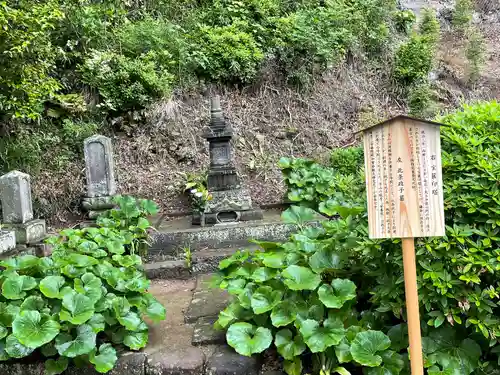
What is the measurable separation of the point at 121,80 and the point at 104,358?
575 centimetres

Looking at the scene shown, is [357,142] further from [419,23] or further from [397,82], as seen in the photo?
[419,23]

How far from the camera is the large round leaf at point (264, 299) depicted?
2.51 metres

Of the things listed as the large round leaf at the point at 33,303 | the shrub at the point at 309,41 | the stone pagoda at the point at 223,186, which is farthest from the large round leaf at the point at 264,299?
the shrub at the point at 309,41

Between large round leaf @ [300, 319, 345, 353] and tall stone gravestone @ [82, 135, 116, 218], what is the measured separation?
4648mm

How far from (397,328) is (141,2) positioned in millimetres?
8978

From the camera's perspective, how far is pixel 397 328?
2.38m

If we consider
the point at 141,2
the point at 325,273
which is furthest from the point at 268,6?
the point at 325,273

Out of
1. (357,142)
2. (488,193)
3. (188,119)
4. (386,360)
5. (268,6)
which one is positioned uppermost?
(268,6)

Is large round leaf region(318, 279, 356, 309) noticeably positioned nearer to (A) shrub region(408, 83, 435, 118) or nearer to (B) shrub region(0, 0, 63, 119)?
(B) shrub region(0, 0, 63, 119)

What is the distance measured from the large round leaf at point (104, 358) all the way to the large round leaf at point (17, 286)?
1.99 feet

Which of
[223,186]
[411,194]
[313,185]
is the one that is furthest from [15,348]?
[313,185]

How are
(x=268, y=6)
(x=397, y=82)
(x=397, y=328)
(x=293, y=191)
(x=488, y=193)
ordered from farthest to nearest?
1. (x=397, y=82)
2. (x=268, y=6)
3. (x=293, y=191)
4. (x=397, y=328)
5. (x=488, y=193)

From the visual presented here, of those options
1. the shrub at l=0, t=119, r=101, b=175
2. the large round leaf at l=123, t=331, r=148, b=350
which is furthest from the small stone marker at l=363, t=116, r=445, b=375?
the shrub at l=0, t=119, r=101, b=175

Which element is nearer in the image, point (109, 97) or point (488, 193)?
point (488, 193)
